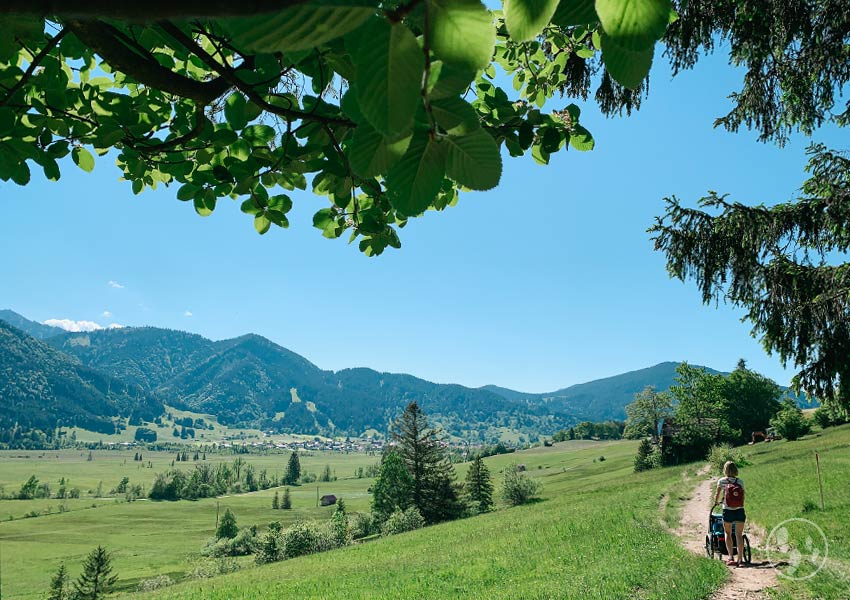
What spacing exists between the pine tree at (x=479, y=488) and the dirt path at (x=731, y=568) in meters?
42.4

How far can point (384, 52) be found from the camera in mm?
513

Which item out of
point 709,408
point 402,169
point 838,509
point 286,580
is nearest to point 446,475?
point 709,408

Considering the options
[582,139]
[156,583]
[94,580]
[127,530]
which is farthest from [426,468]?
[127,530]

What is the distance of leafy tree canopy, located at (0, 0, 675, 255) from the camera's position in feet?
1.64

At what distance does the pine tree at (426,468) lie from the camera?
5984 centimetres

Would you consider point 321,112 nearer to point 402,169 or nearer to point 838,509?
point 402,169

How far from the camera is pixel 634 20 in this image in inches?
22.7

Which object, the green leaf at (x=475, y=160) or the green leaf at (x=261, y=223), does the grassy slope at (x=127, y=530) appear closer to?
the green leaf at (x=261, y=223)

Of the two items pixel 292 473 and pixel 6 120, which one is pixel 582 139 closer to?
pixel 6 120

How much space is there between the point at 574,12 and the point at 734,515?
35.9 feet

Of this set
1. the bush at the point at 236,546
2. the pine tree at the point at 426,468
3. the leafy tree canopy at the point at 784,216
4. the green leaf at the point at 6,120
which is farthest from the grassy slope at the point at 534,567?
the bush at the point at 236,546

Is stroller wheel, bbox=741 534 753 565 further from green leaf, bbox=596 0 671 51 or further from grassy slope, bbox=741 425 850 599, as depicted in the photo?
green leaf, bbox=596 0 671 51

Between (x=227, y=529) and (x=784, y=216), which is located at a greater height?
(x=784, y=216)

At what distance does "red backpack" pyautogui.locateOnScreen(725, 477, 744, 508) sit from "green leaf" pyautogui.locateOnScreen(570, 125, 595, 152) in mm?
9145
